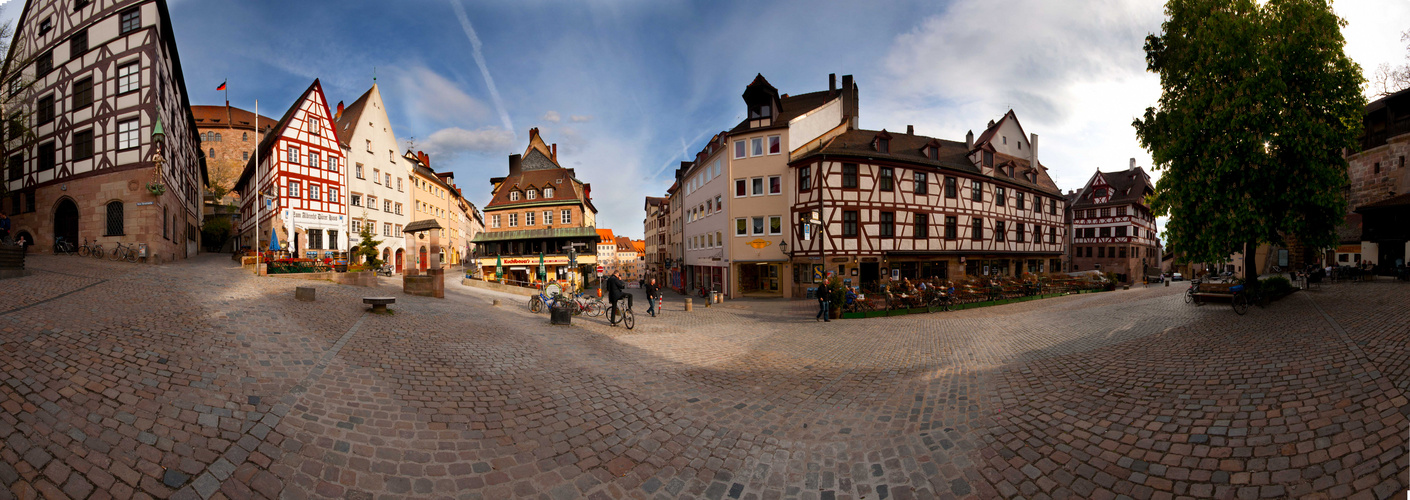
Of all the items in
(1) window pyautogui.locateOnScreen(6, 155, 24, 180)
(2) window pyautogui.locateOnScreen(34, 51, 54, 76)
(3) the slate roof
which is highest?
(2) window pyautogui.locateOnScreen(34, 51, 54, 76)

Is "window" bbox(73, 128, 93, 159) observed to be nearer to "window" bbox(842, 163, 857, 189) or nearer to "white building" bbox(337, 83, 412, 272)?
"white building" bbox(337, 83, 412, 272)

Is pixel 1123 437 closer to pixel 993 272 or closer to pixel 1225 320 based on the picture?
pixel 1225 320

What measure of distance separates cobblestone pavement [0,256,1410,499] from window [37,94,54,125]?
1826 centimetres

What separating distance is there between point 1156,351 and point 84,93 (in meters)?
35.8

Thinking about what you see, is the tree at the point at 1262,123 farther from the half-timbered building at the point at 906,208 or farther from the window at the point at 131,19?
the window at the point at 131,19

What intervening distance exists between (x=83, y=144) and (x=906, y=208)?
121 feet

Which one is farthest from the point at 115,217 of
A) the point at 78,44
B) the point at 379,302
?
the point at 379,302

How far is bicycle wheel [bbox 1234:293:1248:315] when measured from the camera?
10922 mm

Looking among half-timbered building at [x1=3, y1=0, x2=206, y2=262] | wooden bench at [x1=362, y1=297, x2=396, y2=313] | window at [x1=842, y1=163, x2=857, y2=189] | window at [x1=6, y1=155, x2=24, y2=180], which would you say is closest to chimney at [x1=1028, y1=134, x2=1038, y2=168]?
window at [x1=842, y1=163, x2=857, y2=189]

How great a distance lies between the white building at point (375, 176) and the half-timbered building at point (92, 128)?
1437 centimetres

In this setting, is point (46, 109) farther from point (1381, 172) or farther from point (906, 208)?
point (1381, 172)

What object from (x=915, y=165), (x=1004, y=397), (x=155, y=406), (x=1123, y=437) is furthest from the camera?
(x=915, y=165)

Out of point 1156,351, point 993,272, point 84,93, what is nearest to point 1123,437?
point 1156,351

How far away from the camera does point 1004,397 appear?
6355mm
